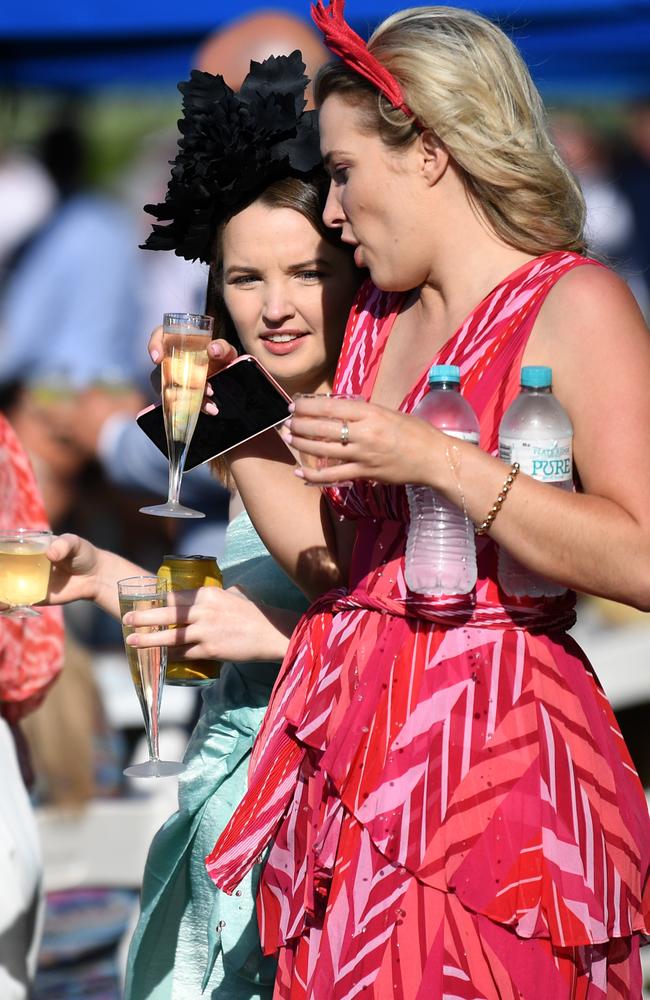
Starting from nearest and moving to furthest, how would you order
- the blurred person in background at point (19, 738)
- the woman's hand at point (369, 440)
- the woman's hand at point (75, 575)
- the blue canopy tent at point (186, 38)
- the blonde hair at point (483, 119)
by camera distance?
1. the woman's hand at point (369, 440)
2. the blonde hair at point (483, 119)
3. the woman's hand at point (75, 575)
4. the blurred person in background at point (19, 738)
5. the blue canopy tent at point (186, 38)

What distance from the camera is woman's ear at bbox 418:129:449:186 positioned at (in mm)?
2230

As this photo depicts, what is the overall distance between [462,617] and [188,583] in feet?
2.38

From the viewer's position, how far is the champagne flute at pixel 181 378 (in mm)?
2523

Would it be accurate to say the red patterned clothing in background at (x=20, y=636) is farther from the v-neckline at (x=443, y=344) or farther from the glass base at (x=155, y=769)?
the v-neckline at (x=443, y=344)

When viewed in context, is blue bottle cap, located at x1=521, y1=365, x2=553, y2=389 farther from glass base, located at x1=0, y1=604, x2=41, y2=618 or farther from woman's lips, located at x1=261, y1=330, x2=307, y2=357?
glass base, located at x1=0, y1=604, x2=41, y2=618

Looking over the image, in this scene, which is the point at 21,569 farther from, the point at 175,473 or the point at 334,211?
the point at 334,211

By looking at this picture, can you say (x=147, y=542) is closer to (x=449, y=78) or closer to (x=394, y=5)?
(x=394, y=5)

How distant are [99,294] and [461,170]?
4.69m

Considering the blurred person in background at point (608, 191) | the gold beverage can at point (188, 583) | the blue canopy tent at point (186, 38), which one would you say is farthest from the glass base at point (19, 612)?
the blurred person in background at point (608, 191)

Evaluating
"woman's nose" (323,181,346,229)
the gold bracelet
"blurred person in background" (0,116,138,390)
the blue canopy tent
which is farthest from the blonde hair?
"blurred person in background" (0,116,138,390)

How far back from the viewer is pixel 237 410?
264 cm

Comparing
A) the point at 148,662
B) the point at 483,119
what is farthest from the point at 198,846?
the point at 483,119

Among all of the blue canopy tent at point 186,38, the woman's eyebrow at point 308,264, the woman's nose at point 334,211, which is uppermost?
the blue canopy tent at point 186,38

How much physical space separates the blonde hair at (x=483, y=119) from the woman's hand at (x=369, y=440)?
1.56 feet
